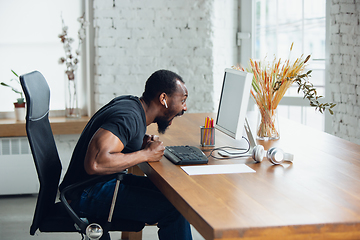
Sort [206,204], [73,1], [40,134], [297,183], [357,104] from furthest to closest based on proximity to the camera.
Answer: [73,1]
[357,104]
[40,134]
[297,183]
[206,204]

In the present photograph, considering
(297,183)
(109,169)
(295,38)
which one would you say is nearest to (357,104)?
(295,38)

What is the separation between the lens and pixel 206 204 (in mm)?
1365

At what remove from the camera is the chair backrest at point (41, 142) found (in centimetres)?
181

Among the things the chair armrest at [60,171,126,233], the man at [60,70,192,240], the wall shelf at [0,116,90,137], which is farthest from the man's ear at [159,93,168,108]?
the wall shelf at [0,116,90,137]

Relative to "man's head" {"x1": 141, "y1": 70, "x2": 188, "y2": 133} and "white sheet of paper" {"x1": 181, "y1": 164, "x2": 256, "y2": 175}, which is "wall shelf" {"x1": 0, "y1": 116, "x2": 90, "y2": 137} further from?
"white sheet of paper" {"x1": 181, "y1": 164, "x2": 256, "y2": 175}

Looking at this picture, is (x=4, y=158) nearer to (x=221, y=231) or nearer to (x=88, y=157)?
(x=88, y=157)

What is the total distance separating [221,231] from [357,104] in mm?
2755

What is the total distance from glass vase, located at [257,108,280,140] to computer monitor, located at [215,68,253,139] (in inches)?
12.3

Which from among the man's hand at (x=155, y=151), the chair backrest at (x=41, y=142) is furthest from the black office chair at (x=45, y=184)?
the man's hand at (x=155, y=151)

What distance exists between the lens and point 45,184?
187 cm

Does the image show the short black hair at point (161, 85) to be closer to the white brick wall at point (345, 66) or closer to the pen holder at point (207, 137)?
the pen holder at point (207, 137)

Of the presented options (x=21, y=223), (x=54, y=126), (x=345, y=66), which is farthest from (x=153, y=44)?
(x=21, y=223)

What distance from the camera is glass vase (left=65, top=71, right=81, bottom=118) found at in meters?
3.82

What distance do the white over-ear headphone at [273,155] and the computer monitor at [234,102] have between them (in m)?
0.11
